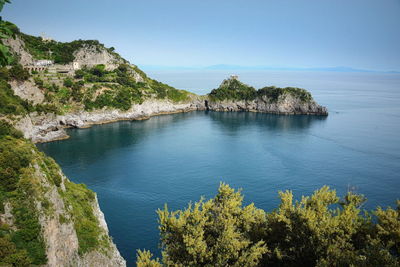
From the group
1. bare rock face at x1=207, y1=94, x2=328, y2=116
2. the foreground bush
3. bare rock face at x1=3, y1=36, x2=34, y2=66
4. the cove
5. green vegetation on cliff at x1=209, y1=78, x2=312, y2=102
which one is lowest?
the cove

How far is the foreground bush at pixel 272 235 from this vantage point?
20609 millimetres

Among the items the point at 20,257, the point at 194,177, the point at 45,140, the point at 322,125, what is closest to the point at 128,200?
the point at 194,177

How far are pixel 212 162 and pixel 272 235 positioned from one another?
50.5 meters

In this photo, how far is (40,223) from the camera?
84.8ft

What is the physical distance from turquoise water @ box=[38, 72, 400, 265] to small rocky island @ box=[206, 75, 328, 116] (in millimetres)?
20946

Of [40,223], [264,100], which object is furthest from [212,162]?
[264,100]

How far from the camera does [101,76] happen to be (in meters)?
134

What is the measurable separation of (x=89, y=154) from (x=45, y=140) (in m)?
19.6

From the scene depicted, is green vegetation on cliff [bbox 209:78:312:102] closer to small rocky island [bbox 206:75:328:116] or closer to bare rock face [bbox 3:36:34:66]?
small rocky island [bbox 206:75:328:116]

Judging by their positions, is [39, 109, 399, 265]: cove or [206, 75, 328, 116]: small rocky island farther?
[206, 75, 328, 116]: small rocky island

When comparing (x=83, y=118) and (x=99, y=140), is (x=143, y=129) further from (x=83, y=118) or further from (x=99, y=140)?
(x=83, y=118)

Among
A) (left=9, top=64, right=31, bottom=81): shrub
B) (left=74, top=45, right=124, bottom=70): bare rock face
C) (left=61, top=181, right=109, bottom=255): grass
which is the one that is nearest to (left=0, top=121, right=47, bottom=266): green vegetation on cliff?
(left=61, top=181, right=109, bottom=255): grass

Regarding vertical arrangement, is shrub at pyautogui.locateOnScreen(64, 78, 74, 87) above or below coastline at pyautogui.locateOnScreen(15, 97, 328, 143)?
above

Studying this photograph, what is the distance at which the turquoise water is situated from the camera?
171ft
